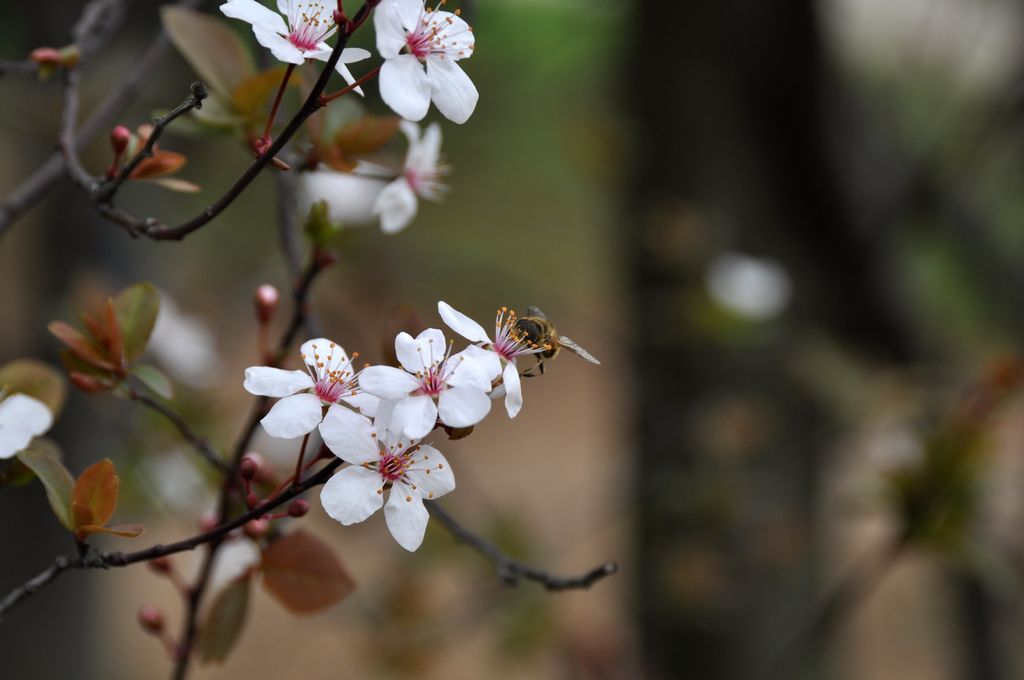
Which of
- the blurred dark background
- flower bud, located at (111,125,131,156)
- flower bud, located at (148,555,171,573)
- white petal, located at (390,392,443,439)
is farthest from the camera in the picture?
the blurred dark background

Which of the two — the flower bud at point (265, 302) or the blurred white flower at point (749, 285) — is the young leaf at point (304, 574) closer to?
the flower bud at point (265, 302)

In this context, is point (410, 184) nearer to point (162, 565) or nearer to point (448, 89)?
point (448, 89)

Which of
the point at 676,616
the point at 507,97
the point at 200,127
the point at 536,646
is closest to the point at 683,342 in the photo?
the point at 676,616

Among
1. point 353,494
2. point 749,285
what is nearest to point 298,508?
point 353,494

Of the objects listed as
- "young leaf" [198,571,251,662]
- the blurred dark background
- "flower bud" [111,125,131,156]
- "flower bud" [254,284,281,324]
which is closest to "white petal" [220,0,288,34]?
"flower bud" [111,125,131,156]

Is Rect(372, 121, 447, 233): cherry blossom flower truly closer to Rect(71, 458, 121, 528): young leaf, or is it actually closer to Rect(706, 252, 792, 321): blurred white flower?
Rect(71, 458, 121, 528): young leaf

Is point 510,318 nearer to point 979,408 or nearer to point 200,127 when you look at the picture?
point 200,127
